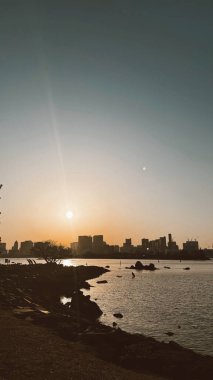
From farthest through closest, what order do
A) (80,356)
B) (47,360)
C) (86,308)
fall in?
(86,308) → (80,356) → (47,360)

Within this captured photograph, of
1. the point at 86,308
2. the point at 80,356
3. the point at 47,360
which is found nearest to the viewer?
the point at 47,360

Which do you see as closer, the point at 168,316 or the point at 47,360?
the point at 47,360

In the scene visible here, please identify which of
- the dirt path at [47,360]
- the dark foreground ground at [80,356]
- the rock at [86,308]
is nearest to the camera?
the dirt path at [47,360]

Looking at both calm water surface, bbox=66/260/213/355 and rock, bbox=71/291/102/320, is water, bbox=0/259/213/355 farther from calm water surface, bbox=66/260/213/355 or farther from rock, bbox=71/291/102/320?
rock, bbox=71/291/102/320

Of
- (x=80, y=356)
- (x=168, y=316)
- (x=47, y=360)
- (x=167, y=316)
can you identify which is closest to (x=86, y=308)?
(x=167, y=316)

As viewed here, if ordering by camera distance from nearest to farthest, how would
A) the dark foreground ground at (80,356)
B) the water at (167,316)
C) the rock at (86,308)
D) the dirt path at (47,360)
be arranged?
1. the dirt path at (47,360)
2. the dark foreground ground at (80,356)
3. the water at (167,316)
4. the rock at (86,308)

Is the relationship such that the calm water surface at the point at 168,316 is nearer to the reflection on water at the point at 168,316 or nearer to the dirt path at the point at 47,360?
the reflection on water at the point at 168,316

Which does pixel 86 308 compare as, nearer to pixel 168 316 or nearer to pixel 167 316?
pixel 167 316

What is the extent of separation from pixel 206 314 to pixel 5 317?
3493cm

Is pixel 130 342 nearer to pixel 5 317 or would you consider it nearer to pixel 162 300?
pixel 5 317

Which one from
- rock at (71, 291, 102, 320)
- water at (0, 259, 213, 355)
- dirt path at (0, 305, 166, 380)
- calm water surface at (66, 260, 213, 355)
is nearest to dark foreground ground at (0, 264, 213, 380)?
dirt path at (0, 305, 166, 380)

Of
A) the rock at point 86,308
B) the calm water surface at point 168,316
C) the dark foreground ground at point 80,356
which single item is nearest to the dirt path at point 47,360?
the dark foreground ground at point 80,356

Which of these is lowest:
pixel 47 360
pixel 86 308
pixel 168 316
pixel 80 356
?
pixel 168 316

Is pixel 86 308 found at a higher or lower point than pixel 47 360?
lower
